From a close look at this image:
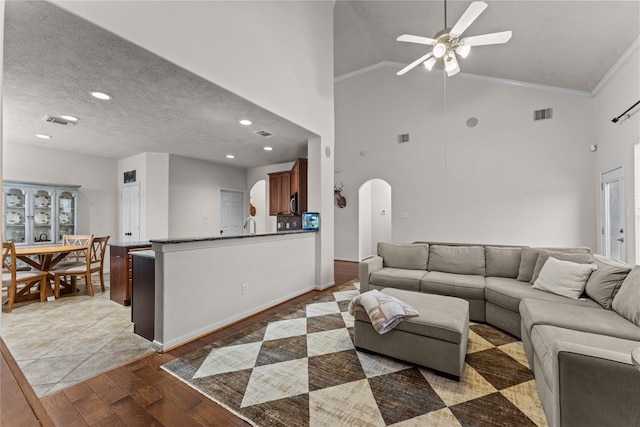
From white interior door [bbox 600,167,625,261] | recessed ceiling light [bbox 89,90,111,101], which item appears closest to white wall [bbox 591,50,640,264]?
white interior door [bbox 600,167,625,261]

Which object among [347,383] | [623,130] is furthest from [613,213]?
[347,383]

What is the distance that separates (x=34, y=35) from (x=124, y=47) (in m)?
→ 0.56

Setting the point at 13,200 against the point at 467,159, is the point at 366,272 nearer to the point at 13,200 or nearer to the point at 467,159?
the point at 467,159

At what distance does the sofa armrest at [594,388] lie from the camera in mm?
1285

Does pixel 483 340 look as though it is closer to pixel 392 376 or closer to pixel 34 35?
pixel 392 376

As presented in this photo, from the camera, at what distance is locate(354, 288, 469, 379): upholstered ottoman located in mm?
2045

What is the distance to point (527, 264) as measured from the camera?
3.19 m

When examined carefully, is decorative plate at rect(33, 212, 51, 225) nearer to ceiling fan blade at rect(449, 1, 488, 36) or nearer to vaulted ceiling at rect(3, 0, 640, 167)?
vaulted ceiling at rect(3, 0, 640, 167)

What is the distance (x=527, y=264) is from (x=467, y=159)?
2.96 m

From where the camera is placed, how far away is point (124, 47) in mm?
2066

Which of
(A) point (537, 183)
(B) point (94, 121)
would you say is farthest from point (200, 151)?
(A) point (537, 183)

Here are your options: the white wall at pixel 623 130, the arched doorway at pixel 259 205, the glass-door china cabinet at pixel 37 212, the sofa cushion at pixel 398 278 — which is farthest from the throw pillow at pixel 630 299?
the glass-door china cabinet at pixel 37 212

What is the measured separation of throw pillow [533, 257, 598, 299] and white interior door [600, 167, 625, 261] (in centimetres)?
183

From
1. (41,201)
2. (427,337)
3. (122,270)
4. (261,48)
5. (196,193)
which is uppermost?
(261,48)
